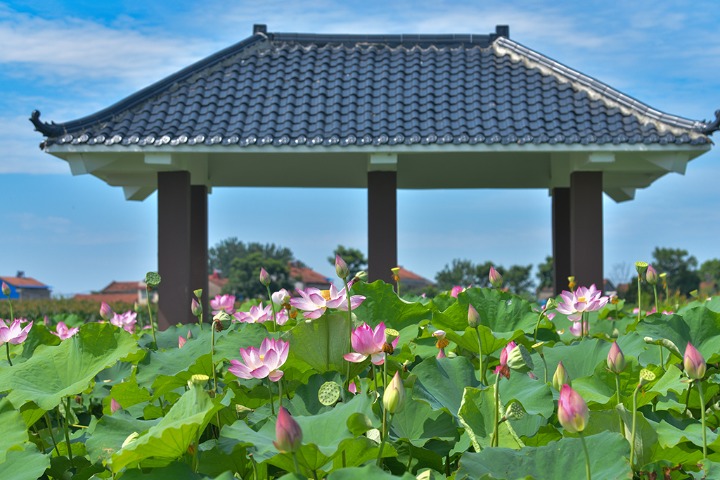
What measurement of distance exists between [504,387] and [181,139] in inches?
277

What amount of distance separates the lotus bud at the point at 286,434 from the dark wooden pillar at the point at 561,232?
942cm

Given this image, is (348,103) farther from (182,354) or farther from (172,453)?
(172,453)

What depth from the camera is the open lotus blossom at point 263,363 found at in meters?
1.24

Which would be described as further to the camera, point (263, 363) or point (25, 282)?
point (25, 282)

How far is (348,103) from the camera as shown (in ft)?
29.7

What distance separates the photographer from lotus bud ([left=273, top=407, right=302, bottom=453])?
887 mm

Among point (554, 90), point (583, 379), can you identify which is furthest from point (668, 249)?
point (583, 379)

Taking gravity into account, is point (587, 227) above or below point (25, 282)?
above

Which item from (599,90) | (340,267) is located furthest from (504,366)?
(599,90)

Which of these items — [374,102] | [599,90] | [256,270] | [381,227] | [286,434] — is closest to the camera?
[286,434]

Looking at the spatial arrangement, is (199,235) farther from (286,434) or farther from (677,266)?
(677,266)

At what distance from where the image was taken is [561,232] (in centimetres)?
1018

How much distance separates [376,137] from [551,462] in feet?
23.5

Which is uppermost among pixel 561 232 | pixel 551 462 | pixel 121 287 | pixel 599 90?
pixel 599 90
